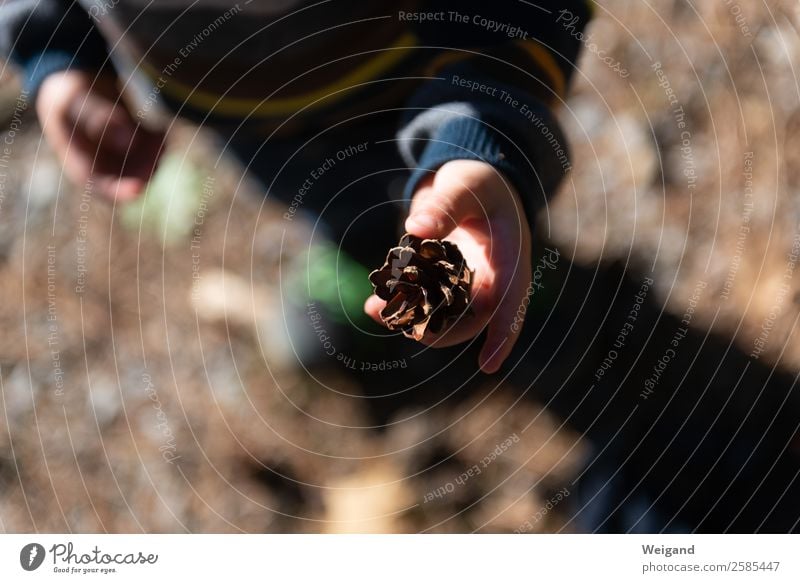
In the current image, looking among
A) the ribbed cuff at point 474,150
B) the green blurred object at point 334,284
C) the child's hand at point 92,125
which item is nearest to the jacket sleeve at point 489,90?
the ribbed cuff at point 474,150

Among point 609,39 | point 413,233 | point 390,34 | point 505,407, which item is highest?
point 609,39

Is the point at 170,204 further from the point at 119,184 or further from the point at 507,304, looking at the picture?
the point at 507,304

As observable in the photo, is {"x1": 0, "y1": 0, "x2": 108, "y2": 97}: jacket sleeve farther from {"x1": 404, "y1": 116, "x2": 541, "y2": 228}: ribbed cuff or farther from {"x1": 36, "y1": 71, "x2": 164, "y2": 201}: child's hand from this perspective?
{"x1": 404, "y1": 116, "x2": 541, "y2": 228}: ribbed cuff

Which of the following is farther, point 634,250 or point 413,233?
point 634,250

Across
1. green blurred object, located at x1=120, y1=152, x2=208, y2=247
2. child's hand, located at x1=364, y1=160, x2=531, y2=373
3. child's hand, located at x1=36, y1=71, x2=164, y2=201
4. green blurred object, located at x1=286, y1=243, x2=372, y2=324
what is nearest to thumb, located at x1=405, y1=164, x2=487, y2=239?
child's hand, located at x1=364, y1=160, x2=531, y2=373

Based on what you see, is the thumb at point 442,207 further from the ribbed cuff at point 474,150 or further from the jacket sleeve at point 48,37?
the jacket sleeve at point 48,37

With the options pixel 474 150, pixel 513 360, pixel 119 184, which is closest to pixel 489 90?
pixel 474 150
